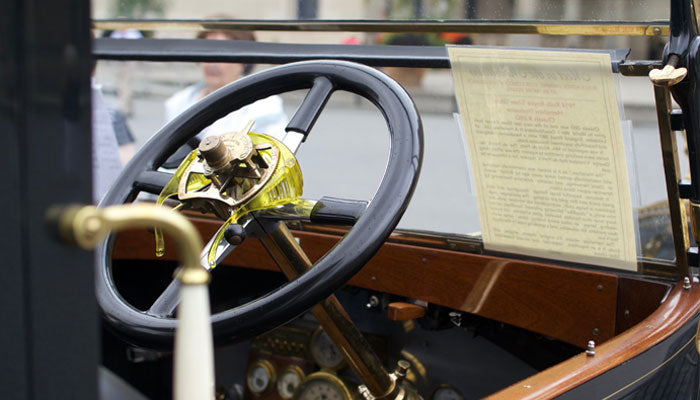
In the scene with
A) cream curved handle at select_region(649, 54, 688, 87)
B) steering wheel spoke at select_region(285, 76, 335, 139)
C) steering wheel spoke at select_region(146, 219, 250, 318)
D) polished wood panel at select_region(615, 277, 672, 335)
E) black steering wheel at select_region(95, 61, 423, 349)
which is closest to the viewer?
black steering wheel at select_region(95, 61, 423, 349)

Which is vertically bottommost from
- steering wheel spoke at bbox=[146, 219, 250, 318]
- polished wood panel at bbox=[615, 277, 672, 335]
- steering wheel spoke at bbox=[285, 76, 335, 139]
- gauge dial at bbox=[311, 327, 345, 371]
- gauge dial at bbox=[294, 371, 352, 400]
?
gauge dial at bbox=[294, 371, 352, 400]

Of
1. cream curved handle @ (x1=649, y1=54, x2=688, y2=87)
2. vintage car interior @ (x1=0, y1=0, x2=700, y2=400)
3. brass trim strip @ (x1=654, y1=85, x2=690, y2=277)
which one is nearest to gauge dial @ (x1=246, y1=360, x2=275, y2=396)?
vintage car interior @ (x1=0, y1=0, x2=700, y2=400)

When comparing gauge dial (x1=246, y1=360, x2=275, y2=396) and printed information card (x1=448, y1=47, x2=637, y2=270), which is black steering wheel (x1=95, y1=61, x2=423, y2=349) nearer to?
printed information card (x1=448, y1=47, x2=637, y2=270)

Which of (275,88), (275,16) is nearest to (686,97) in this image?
(275,88)

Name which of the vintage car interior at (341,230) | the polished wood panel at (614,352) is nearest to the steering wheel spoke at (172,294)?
the vintage car interior at (341,230)

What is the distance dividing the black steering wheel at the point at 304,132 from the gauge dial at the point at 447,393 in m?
0.64

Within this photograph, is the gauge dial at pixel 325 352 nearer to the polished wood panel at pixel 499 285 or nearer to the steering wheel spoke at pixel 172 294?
the polished wood panel at pixel 499 285

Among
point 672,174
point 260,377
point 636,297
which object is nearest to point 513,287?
point 636,297

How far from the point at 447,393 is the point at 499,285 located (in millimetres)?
229

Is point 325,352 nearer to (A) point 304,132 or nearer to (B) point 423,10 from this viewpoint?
(A) point 304,132

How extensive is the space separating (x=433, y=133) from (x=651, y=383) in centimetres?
70

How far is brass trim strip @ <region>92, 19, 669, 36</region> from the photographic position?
1.45 meters

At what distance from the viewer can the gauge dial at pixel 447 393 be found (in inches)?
61.3

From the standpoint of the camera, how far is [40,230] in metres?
0.43
